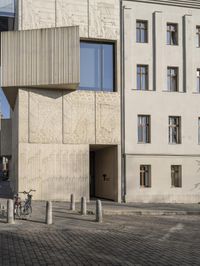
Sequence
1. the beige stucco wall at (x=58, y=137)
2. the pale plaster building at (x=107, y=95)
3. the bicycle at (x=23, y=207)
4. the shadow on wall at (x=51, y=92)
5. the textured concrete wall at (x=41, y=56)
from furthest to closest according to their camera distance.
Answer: the shadow on wall at (x=51, y=92)
the beige stucco wall at (x=58, y=137)
the pale plaster building at (x=107, y=95)
the textured concrete wall at (x=41, y=56)
the bicycle at (x=23, y=207)

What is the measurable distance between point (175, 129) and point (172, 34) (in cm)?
630

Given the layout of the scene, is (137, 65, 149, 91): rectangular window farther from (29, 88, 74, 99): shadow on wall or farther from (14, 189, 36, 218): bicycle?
(14, 189, 36, 218): bicycle

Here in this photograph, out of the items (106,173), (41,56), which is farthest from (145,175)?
(41,56)

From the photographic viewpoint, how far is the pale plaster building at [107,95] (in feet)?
80.3

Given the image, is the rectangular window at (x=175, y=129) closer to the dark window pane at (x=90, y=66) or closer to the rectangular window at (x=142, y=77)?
the rectangular window at (x=142, y=77)

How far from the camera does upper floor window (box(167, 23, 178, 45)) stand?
2834 cm

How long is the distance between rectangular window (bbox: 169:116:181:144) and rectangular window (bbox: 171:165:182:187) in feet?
5.46

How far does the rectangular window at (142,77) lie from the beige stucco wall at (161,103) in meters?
0.33

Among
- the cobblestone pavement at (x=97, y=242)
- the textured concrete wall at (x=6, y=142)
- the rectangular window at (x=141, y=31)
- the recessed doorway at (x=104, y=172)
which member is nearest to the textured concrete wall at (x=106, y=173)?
the recessed doorway at (x=104, y=172)

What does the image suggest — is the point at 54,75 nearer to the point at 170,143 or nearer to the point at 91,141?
the point at 91,141

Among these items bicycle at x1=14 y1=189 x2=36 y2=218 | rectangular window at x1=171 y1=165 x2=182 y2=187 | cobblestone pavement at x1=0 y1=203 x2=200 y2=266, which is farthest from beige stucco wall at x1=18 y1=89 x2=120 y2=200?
bicycle at x1=14 y1=189 x2=36 y2=218

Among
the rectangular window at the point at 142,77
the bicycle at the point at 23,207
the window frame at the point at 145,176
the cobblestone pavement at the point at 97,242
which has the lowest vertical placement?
the cobblestone pavement at the point at 97,242

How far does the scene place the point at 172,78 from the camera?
28219 mm

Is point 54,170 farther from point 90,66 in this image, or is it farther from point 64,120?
point 90,66
